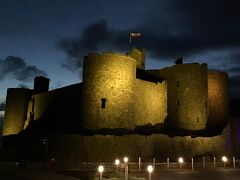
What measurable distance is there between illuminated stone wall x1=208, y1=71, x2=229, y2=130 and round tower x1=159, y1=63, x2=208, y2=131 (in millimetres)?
2571

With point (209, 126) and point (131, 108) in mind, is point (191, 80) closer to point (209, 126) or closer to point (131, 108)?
point (209, 126)

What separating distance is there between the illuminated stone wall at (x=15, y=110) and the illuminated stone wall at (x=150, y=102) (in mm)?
16349

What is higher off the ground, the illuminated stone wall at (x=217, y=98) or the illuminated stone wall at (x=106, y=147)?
the illuminated stone wall at (x=217, y=98)

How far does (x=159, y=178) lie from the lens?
547 inches

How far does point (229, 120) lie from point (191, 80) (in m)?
5.30

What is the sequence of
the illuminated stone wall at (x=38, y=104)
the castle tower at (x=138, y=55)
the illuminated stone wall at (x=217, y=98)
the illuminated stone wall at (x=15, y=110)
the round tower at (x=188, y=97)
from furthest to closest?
the illuminated stone wall at (x=15, y=110)
the illuminated stone wall at (x=38, y=104)
the castle tower at (x=138, y=55)
the illuminated stone wall at (x=217, y=98)
the round tower at (x=188, y=97)

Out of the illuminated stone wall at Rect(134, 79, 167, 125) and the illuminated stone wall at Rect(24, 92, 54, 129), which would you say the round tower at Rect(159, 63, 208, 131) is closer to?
the illuminated stone wall at Rect(134, 79, 167, 125)

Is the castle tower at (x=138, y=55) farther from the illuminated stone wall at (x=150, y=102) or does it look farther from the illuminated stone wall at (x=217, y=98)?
the illuminated stone wall at (x=217, y=98)

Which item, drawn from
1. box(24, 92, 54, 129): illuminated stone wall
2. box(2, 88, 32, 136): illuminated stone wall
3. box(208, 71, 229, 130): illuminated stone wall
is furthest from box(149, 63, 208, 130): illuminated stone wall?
box(2, 88, 32, 136): illuminated stone wall

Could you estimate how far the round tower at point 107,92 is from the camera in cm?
2545

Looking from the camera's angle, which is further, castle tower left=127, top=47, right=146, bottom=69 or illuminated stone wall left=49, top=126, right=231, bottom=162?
castle tower left=127, top=47, right=146, bottom=69

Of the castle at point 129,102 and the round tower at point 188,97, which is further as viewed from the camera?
the round tower at point 188,97

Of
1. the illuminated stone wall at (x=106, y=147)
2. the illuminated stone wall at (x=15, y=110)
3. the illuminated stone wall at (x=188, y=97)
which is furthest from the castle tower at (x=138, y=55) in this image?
the illuminated stone wall at (x=15, y=110)

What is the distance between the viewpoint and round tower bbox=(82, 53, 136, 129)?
25453mm
